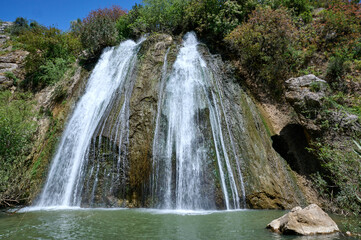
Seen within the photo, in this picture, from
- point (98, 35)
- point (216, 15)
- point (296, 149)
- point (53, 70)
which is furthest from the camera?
point (98, 35)

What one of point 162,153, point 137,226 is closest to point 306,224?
point 137,226

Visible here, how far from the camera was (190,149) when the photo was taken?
32.8ft

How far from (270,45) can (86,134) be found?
1220 cm

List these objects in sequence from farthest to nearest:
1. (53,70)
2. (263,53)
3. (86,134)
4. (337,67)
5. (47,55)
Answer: (47,55) < (53,70) < (263,53) < (337,67) < (86,134)

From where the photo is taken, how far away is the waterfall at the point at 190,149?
29.3ft

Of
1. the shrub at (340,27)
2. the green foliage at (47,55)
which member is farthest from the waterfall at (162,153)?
the shrub at (340,27)

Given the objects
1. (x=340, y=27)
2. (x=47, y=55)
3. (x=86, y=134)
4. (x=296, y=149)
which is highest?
(x=47, y=55)

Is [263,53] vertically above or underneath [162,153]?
above

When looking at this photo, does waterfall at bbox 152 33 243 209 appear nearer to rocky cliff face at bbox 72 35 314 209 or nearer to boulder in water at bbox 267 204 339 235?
rocky cliff face at bbox 72 35 314 209

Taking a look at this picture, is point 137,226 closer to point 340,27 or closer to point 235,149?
point 235,149

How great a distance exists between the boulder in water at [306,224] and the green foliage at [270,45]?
973 cm

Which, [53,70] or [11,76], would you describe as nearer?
[53,70]

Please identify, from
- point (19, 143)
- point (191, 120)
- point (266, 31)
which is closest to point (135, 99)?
point (191, 120)

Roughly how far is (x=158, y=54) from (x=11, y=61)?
1513cm
